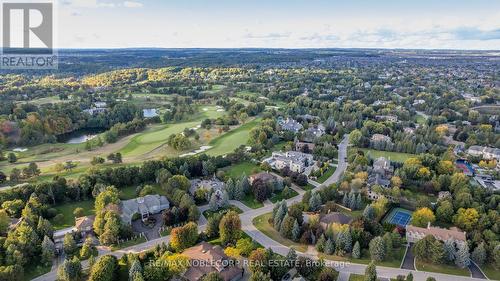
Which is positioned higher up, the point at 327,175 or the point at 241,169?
the point at 241,169

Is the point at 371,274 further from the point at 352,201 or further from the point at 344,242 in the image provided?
the point at 352,201

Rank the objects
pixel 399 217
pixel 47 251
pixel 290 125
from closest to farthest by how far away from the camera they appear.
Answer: pixel 47 251 < pixel 399 217 < pixel 290 125

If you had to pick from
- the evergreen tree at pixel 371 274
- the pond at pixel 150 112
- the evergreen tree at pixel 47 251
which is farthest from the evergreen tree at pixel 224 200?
the pond at pixel 150 112

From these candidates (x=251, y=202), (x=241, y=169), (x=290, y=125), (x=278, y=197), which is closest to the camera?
(x=251, y=202)

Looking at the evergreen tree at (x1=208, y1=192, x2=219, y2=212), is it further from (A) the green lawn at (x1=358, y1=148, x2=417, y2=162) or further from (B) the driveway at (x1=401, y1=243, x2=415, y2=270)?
(A) the green lawn at (x1=358, y1=148, x2=417, y2=162)

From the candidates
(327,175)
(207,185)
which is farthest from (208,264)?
(327,175)

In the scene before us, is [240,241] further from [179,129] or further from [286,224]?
[179,129]

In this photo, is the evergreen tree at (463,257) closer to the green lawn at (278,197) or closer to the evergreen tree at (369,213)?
the evergreen tree at (369,213)
